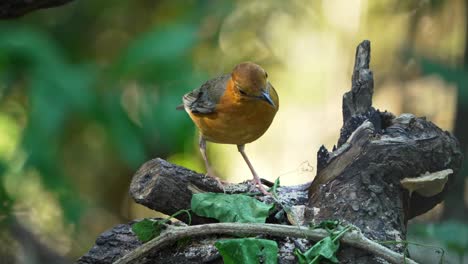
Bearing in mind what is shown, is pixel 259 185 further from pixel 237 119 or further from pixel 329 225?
pixel 237 119

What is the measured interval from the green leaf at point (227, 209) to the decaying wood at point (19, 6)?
0.95m

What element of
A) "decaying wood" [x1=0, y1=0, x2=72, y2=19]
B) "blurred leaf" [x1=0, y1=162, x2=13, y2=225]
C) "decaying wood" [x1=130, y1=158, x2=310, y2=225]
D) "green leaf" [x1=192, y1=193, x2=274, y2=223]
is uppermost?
"decaying wood" [x1=0, y1=0, x2=72, y2=19]

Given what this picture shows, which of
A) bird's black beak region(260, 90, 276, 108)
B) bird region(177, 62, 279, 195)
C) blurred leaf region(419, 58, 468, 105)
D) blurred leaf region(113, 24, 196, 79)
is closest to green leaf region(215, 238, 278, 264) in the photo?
bird region(177, 62, 279, 195)

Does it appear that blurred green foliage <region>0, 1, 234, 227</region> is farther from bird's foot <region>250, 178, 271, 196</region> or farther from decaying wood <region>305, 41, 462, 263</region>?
decaying wood <region>305, 41, 462, 263</region>

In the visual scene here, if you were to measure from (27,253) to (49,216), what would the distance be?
14.0 inches

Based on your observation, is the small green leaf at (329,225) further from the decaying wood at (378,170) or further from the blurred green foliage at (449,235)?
the blurred green foliage at (449,235)

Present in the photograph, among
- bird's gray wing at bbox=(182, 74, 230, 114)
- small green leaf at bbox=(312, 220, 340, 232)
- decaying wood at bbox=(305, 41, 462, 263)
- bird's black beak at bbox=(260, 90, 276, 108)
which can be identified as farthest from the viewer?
bird's gray wing at bbox=(182, 74, 230, 114)

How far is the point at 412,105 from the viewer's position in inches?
249

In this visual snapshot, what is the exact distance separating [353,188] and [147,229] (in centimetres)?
73

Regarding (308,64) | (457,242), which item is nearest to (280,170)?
(308,64)

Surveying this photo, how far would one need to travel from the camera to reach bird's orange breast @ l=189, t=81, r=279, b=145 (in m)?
3.48

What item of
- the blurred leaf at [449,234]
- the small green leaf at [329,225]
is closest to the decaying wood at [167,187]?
the small green leaf at [329,225]

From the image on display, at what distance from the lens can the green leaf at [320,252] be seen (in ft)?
7.99

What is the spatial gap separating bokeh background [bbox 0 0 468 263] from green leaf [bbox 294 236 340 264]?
146cm
